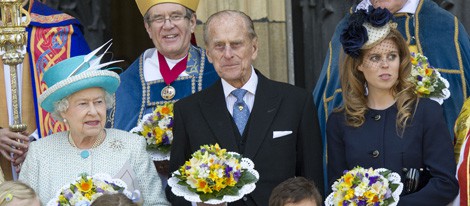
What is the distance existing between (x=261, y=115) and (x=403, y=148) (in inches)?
29.0

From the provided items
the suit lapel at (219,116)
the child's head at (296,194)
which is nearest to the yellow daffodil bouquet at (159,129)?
the suit lapel at (219,116)

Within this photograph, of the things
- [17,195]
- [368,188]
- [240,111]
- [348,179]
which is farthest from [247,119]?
[17,195]

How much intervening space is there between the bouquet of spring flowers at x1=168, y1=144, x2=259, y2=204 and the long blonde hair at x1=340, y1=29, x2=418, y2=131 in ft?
2.22

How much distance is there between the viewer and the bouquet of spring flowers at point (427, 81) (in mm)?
6250

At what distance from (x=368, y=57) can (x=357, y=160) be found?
515 millimetres

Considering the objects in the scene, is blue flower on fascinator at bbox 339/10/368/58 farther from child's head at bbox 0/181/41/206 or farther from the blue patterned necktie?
child's head at bbox 0/181/41/206

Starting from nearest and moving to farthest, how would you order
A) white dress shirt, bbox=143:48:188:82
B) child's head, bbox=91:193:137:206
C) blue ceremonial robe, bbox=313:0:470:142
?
1. child's head, bbox=91:193:137:206
2. blue ceremonial robe, bbox=313:0:470:142
3. white dress shirt, bbox=143:48:188:82

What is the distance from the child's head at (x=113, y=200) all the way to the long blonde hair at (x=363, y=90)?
130cm

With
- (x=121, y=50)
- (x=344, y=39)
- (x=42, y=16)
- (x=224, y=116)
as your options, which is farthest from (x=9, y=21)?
(x=121, y=50)

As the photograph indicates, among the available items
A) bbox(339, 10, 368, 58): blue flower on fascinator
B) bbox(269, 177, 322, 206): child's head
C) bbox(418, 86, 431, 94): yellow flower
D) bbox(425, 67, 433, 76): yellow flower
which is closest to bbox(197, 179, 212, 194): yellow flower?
bbox(269, 177, 322, 206): child's head

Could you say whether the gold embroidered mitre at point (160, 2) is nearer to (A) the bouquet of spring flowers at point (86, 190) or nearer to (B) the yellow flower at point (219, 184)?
(A) the bouquet of spring flowers at point (86, 190)

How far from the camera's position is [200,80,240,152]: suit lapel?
6.11m

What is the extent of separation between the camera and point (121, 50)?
9.68 meters

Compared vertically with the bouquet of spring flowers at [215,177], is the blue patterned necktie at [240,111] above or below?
above
